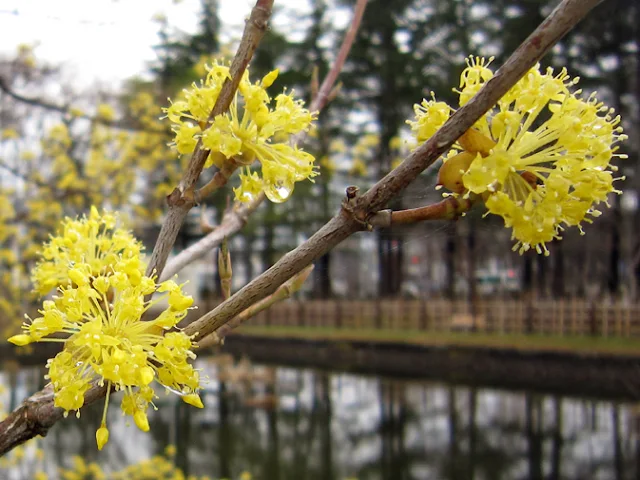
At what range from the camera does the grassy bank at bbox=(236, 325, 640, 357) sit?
308 inches

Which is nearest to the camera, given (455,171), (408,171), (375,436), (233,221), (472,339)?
(408,171)

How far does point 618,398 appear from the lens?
22.5 ft

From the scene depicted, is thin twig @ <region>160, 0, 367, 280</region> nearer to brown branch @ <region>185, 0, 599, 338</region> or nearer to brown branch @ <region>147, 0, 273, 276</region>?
brown branch @ <region>147, 0, 273, 276</region>

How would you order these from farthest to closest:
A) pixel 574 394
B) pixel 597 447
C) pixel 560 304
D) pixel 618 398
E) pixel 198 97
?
pixel 560 304 < pixel 574 394 < pixel 618 398 < pixel 597 447 < pixel 198 97

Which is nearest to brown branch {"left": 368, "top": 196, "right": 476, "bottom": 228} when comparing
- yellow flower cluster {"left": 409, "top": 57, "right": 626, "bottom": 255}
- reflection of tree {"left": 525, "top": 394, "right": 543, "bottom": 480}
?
yellow flower cluster {"left": 409, "top": 57, "right": 626, "bottom": 255}

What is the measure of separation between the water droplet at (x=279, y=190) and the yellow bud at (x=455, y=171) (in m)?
0.21

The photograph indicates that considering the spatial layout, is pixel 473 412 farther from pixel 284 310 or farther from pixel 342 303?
pixel 284 310

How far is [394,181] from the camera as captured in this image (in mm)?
531

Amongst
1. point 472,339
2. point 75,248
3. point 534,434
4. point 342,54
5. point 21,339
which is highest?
point 342,54

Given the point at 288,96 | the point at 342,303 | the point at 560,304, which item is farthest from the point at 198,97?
the point at 342,303

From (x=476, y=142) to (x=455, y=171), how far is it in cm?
3

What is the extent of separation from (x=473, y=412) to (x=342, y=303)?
512cm

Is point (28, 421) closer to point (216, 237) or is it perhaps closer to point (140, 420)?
point (140, 420)

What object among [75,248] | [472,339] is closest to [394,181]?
[75,248]
